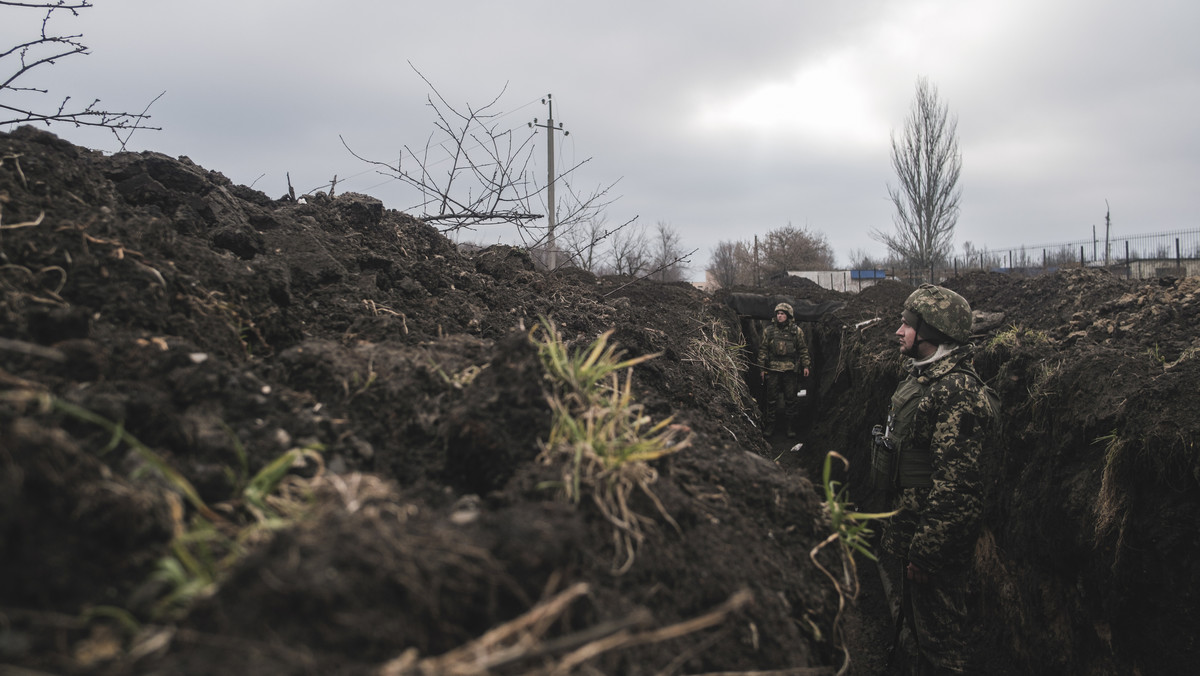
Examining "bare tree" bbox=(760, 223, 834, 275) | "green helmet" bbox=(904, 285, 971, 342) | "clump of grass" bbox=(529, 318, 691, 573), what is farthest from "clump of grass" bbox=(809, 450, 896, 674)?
"bare tree" bbox=(760, 223, 834, 275)

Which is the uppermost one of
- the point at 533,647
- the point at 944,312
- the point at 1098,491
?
the point at 944,312

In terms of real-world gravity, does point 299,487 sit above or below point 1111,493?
above

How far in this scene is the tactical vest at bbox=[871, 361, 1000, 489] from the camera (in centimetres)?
392

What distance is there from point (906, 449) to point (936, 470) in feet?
0.93

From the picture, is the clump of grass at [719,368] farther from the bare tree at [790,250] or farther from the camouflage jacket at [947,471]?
the bare tree at [790,250]

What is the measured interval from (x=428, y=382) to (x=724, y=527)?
0.95 meters

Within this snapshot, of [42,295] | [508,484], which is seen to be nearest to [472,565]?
[508,484]

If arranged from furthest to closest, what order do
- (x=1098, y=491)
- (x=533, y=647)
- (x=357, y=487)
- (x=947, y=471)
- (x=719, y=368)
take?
(x=719, y=368)
(x=1098, y=491)
(x=947, y=471)
(x=357, y=487)
(x=533, y=647)

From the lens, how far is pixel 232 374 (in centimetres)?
162

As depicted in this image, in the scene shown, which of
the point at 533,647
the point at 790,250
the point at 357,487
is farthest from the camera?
the point at 790,250

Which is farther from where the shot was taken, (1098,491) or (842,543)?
(1098,491)

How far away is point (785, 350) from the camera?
422 inches

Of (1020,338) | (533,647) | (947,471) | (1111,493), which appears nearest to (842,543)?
(533,647)

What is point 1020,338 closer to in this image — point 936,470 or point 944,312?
point 944,312
